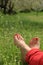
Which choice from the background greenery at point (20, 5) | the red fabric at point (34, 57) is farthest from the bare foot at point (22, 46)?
the background greenery at point (20, 5)

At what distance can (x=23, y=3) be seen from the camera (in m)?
11.6

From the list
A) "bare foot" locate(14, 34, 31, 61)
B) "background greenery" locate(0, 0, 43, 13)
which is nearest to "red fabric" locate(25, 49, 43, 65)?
"bare foot" locate(14, 34, 31, 61)

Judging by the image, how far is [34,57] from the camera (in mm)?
3605

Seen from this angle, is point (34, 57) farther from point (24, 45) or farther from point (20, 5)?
point (20, 5)

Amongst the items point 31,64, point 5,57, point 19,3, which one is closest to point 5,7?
point 19,3

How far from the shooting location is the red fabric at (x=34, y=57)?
3.49 m

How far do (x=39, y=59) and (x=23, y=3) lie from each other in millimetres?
8252

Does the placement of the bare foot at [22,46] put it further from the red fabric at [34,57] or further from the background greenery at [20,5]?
the background greenery at [20,5]

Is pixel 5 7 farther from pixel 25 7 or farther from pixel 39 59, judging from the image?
pixel 39 59

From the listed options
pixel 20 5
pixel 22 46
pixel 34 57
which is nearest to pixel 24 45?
pixel 22 46

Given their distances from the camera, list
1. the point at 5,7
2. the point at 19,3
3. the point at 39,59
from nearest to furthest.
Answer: the point at 39,59 → the point at 5,7 → the point at 19,3

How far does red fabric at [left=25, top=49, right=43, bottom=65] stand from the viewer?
3.49 meters

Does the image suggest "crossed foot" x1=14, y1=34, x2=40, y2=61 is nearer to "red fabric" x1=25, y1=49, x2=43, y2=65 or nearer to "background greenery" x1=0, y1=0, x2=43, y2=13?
"red fabric" x1=25, y1=49, x2=43, y2=65

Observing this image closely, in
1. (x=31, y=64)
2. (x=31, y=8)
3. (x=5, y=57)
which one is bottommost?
(x=31, y=8)
